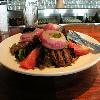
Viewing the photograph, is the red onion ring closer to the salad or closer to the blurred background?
the salad

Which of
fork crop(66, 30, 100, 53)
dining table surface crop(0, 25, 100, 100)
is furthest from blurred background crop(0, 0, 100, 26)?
dining table surface crop(0, 25, 100, 100)

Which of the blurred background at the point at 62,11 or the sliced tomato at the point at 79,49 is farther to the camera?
the blurred background at the point at 62,11

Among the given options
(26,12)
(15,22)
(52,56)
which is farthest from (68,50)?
(15,22)

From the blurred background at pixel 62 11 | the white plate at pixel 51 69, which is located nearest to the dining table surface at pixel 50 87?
the white plate at pixel 51 69

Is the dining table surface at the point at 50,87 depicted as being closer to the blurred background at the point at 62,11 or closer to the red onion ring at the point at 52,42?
the red onion ring at the point at 52,42

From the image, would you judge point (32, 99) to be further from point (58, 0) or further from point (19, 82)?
point (58, 0)

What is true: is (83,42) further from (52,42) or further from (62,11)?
(62,11)
